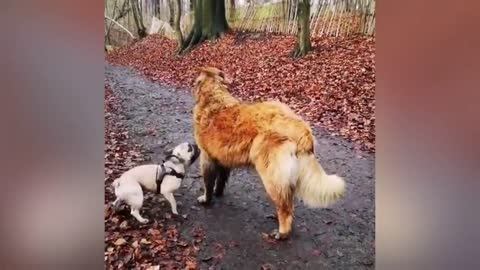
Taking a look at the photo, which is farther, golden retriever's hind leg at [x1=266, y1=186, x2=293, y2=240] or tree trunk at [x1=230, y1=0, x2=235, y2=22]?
tree trunk at [x1=230, y1=0, x2=235, y2=22]

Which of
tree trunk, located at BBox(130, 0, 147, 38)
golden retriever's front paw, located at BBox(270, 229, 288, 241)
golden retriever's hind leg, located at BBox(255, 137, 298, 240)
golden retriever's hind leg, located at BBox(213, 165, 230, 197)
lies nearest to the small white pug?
golden retriever's hind leg, located at BBox(213, 165, 230, 197)

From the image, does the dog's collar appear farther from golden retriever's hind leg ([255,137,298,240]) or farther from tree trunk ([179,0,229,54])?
tree trunk ([179,0,229,54])

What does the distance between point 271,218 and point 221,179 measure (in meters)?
0.25

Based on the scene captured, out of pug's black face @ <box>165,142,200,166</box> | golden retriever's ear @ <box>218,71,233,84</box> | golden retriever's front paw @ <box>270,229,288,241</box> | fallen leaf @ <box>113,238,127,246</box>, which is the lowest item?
fallen leaf @ <box>113,238,127,246</box>

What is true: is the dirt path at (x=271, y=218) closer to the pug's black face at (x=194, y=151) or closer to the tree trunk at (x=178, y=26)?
the pug's black face at (x=194, y=151)

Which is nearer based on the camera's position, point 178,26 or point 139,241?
point 139,241

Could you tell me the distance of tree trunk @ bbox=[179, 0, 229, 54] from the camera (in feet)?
6.17

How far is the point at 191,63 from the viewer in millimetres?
1918

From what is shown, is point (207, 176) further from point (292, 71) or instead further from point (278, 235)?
point (292, 71)

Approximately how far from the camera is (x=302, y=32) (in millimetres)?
1870

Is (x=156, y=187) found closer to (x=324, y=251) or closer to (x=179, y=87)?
(x=179, y=87)

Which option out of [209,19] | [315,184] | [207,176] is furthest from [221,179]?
[209,19]
